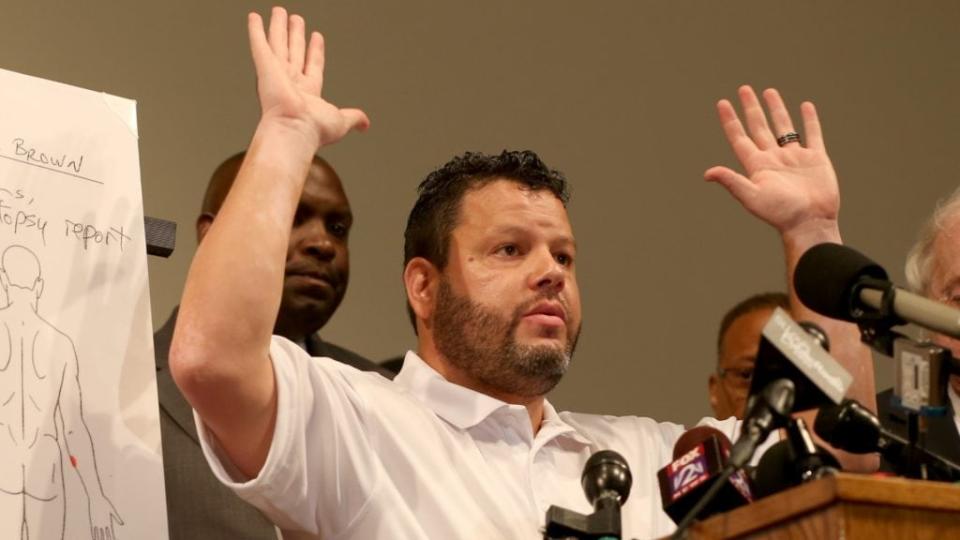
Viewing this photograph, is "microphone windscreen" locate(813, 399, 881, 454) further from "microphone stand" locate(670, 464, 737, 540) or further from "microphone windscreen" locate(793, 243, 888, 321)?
"microphone stand" locate(670, 464, 737, 540)

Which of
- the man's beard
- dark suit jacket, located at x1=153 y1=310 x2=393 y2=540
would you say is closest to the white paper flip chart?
dark suit jacket, located at x1=153 y1=310 x2=393 y2=540

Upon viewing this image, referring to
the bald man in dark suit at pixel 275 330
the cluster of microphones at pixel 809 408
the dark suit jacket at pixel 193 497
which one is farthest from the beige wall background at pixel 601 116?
the cluster of microphones at pixel 809 408

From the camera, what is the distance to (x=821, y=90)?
13.6 ft

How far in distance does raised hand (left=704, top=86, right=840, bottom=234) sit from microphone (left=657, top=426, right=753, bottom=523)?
2.90ft

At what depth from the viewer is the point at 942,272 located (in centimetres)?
277

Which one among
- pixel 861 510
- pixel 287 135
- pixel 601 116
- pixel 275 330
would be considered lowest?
pixel 861 510

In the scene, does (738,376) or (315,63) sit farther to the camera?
(738,376)

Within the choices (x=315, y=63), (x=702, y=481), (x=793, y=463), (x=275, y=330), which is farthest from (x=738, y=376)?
(x=702, y=481)

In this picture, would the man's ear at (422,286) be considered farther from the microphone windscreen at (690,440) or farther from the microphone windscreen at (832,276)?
the microphone windscreen at (832,276)

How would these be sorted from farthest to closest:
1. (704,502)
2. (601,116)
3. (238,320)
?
(601,116) < (238,320) < (704,502)

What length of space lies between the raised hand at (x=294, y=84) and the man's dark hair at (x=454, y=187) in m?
0.38

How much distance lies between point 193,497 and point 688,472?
1234 millimetres

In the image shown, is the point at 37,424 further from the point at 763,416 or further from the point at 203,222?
the point at 203,222

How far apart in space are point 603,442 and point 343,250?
3.19 feet
